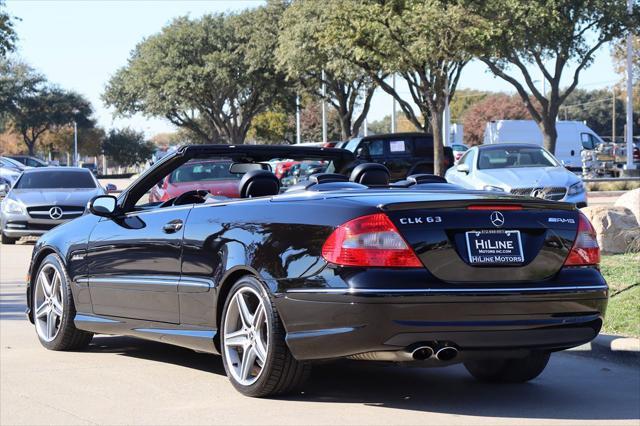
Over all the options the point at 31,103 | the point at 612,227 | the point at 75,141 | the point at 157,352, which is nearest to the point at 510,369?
the point at 157,352

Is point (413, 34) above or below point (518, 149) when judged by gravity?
above

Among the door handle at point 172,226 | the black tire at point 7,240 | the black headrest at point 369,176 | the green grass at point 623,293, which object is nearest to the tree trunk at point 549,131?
the black tire at point 7,240

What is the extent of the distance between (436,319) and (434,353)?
0.69 feet

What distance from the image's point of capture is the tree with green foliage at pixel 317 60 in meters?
42.5

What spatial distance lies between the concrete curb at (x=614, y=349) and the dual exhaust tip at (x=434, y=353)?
263 centimetres

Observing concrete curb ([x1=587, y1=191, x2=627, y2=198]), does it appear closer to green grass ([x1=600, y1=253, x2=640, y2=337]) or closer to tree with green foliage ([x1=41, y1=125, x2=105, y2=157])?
green grass ([x1=600, y1=253, x2=640, y2=337])

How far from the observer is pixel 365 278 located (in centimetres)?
568

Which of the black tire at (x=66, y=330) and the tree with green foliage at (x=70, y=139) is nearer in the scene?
the black tire at (x=66, y=330)

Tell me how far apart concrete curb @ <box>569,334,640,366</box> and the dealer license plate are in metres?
2.40

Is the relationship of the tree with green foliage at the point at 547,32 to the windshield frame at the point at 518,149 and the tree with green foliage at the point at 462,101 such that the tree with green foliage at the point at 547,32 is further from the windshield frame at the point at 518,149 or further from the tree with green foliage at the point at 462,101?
the tree with green foliage at the point at 462,101

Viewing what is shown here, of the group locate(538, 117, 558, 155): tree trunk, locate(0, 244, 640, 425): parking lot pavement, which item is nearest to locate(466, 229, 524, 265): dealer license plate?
locate(0, 244, 640, 425): parking lot pavement

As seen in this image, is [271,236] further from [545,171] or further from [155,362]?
[545,171]

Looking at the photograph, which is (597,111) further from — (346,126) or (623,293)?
(623,293)

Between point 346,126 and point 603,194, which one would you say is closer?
point 603,194
